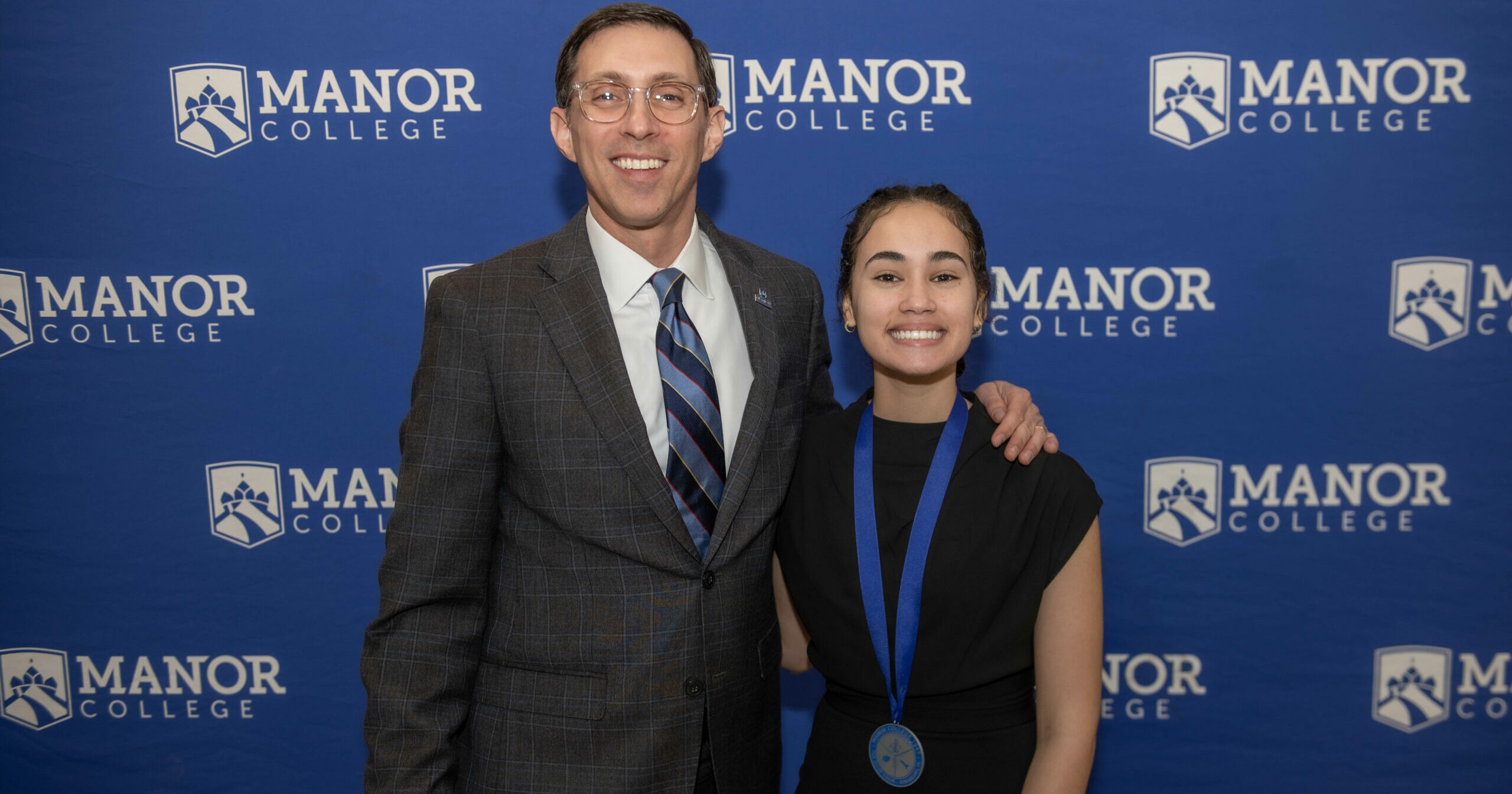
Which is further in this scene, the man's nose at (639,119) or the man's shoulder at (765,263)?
the man's shoulder at (765,263)

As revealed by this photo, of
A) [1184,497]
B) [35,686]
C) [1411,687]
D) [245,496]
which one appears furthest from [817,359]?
[35,686]

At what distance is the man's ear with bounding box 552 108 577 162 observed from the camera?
164cm

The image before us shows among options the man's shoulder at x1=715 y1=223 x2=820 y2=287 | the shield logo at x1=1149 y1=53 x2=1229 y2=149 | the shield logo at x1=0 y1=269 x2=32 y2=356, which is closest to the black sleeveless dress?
the man's shoulder at x1=715 y1=223 x2=820 y2=287

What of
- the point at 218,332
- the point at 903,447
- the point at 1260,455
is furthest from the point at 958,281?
the point at 218,332

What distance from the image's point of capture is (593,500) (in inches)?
57.9

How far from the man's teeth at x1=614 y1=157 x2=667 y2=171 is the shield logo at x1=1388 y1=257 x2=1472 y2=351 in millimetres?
1996

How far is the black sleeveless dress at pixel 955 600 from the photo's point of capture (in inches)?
58.5

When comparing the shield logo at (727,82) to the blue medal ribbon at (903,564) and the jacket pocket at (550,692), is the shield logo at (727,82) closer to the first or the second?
the blue medal ribbon at (903,564)

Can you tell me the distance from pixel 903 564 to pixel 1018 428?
0.98 feet

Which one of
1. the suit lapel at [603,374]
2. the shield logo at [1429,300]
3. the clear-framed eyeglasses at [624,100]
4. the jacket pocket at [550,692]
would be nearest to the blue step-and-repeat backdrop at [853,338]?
the shield logo at [1429,300]

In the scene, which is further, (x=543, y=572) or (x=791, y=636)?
(x=791, y=636)

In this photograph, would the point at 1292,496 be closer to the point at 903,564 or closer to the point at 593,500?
the point at 903,564

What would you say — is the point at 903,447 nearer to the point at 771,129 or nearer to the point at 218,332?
the point at 771,129

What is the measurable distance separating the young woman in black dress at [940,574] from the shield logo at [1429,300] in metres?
1.48
